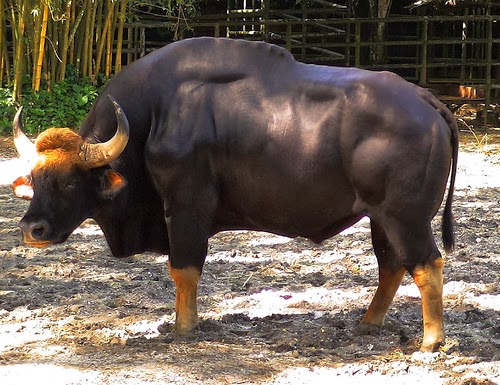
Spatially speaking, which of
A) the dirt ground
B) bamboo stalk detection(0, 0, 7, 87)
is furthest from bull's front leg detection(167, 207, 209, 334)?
bamboo stalk detection(0, 0, 7, 87)

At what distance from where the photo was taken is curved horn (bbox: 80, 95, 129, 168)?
4410 mm

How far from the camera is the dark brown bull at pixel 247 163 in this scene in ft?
14.2

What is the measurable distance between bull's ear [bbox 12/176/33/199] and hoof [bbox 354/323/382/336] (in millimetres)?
1830

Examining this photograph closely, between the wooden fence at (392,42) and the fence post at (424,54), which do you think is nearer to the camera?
the fence post at (424,54)

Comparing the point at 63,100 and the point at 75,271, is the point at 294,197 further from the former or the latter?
the point at 63,100

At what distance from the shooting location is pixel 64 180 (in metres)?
4.51

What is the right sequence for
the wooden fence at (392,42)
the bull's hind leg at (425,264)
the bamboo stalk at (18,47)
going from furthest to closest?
the wooden fence at (392,42) < the bamboo stalk at (18,47) < the bull's hind leg at (425,264)

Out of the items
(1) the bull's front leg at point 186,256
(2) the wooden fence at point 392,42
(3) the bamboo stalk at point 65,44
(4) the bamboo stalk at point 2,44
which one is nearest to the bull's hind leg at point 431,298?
(1) the bull's front leg at point 186,256

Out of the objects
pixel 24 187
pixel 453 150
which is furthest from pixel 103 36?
pixel 453 150

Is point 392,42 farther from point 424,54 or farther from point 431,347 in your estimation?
point 431,347

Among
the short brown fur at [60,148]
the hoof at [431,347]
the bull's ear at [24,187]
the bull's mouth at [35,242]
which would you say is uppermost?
the short brown fur at [60,148]

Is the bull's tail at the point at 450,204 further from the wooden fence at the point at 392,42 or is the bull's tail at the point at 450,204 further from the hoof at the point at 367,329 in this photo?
the wooden fence at the point at 392,42

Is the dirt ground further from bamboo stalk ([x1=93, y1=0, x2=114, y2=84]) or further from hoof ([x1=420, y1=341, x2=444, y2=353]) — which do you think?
bamboo stalk ([x1=93, y1=0, x2=114, y2=84])

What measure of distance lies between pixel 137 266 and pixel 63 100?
7.19 m
